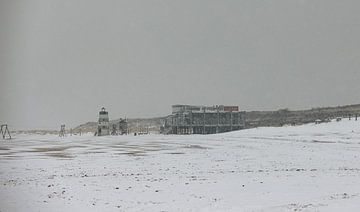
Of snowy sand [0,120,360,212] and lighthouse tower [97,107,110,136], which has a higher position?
lighthouse tower [97,107,110,136]

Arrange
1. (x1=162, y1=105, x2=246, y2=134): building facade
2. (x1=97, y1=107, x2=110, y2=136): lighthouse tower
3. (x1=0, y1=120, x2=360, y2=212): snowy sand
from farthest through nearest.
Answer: (x1=162, y1=105, x2=246, y2=134): building facade → (x1=97, y1=107, x2=110, y2=136): lighthouse tower → (x1=0, y1=120, x2=360, y2=212): snowy sand

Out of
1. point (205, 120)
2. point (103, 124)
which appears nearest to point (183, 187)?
point (103, 124)

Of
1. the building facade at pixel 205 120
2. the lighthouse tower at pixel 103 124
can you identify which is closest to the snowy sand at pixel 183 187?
the lighthouse tower at pixel 103 124

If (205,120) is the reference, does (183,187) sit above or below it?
below

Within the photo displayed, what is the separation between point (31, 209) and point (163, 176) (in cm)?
758

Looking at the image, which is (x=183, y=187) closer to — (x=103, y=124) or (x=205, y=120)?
(x=103, y=124)

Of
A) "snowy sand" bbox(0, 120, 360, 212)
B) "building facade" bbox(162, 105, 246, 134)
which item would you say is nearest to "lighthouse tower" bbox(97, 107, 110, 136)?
"building facade" bbox(162, 105, 246, 134)

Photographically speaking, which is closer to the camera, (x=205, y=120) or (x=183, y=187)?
(x=183, y=187)

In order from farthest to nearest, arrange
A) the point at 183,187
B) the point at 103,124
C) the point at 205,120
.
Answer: the point at 205,120
the point at 103,124
the point at 183,187

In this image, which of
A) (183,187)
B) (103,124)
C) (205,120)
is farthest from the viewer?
(205,120)

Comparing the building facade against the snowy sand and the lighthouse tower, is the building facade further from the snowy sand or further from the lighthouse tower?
the snowy sand

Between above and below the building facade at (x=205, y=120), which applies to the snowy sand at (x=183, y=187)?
below

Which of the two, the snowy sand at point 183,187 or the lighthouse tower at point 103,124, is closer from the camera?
the snowy sand at point 183,187

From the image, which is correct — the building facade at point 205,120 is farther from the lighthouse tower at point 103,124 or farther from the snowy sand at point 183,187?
the snowy sand at point 183,187
